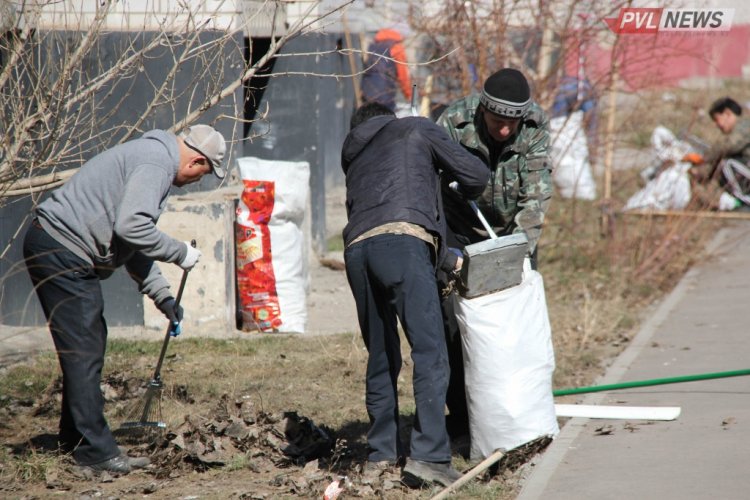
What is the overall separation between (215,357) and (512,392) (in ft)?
9.33

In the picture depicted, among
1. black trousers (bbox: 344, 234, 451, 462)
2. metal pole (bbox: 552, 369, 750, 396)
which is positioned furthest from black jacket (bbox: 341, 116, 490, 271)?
metal pole (bbox: 552, 369, 750, 396)

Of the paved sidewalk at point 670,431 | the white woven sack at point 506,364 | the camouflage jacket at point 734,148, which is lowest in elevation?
the paved sidewalk at point 670,431

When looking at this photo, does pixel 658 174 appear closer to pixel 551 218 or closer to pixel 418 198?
pixel 551 218

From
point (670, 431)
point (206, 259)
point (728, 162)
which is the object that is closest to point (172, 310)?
point (206, 259)

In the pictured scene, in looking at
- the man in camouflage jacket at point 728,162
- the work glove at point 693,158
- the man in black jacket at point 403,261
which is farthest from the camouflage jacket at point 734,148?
the man in black jacket at point 403,261

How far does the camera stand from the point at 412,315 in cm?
466

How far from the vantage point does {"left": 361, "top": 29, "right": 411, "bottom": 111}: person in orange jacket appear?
33.7 ft

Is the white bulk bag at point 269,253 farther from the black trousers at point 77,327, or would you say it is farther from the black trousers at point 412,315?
the black trousers at point 412,315

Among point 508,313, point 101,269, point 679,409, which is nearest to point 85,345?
point 101,269

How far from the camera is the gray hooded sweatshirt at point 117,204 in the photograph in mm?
4688

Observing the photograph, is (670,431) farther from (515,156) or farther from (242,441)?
(242,441)

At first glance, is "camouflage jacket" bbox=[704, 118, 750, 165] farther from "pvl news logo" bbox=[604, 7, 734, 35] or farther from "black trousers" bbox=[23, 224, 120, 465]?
"black trousers" bbox=[23, 224, 120, 465]

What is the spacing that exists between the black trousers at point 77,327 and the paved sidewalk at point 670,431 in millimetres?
2151

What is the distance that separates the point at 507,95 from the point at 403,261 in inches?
44.3
